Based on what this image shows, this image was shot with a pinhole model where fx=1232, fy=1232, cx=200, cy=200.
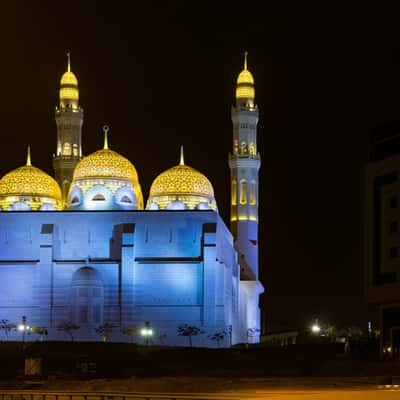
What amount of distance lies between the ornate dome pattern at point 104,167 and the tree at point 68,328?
375 inches

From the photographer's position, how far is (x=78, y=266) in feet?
234

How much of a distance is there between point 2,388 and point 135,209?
3668 cm

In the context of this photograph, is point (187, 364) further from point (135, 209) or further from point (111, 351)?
point (135, 209)

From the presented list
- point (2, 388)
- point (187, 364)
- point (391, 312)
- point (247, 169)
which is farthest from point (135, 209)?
point (2, 388)

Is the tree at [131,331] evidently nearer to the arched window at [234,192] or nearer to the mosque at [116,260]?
the mosque at [116,260]

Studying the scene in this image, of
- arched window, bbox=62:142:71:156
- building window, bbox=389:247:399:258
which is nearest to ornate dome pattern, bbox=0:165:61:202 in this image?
arched window, bbox=62:142:71:156

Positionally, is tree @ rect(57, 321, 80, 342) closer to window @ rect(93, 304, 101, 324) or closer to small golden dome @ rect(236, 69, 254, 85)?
window @ rect(93, 304, 101, 324)

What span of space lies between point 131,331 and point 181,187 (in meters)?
10.1

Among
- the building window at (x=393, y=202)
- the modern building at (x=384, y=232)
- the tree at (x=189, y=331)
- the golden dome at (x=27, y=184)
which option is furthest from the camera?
the golden dome at (x=27, y=184)

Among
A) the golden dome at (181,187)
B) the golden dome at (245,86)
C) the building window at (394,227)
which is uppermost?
the golden dome at (245,86)

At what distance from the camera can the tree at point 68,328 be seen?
69.9m

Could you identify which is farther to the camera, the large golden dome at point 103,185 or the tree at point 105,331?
the large golden dome at point 103,185

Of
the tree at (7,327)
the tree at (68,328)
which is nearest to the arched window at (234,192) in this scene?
the tree at (68,328)

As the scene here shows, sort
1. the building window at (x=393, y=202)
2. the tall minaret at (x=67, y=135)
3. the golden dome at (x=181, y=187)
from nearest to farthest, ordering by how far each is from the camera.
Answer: the building window at (x=393, y=202), the golden dome at (x=181, y=187), the tall minaret at (x=67, y=135)
